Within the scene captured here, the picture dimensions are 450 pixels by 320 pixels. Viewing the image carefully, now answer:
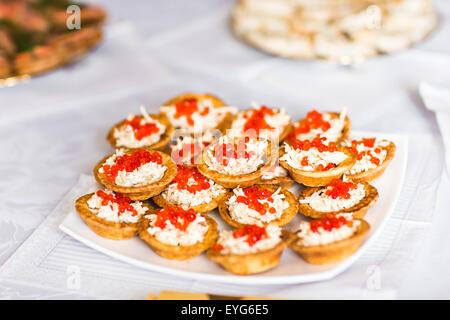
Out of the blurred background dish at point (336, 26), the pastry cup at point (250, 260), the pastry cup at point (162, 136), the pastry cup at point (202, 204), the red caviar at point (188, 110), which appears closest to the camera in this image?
the pastry cup at point (250, 260)

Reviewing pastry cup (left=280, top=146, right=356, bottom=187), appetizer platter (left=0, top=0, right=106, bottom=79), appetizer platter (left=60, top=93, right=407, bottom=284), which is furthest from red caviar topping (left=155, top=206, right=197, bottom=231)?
appetizer platter (left=0, top=0, right=106, bottom=79)

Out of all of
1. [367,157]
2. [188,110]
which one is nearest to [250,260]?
[367,157]

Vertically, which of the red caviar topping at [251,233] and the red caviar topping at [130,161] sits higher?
the red caviar topping at [130,161]

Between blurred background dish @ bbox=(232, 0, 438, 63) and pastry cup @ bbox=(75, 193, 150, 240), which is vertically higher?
blurred background dish @ bbox=(232, 0, 438, 63)

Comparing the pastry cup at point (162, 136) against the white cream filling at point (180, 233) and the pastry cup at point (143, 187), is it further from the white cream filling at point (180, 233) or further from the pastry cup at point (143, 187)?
the white cream filling at point (180, 233)

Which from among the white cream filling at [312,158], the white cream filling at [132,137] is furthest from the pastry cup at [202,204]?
the white cream filling at [132,137]

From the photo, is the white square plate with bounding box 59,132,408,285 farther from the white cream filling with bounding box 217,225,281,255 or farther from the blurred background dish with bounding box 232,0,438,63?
the blurred background dish with bounding box 232,0,438,63

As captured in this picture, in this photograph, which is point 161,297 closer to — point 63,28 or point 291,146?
point 291,146
